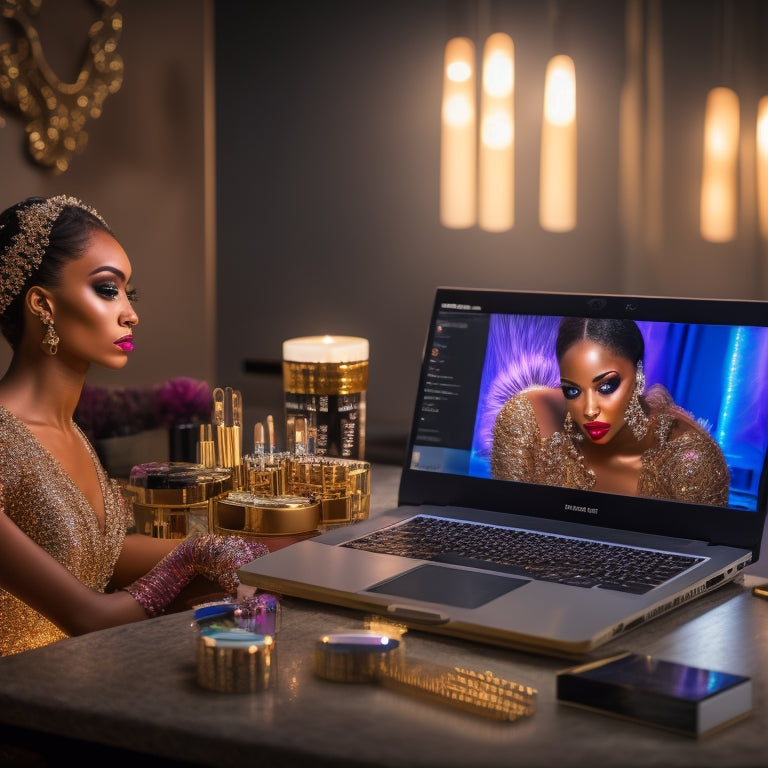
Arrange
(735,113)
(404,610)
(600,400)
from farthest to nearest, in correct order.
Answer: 1. (735,113)
2. (600,400)
3. (404,610)

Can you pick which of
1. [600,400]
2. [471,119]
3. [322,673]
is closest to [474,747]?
[322,673]

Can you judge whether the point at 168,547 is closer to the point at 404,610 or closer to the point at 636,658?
the point at 404,610

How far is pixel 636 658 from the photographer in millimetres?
841

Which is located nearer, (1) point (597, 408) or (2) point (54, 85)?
(1) point (597, 408)

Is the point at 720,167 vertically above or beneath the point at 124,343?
above

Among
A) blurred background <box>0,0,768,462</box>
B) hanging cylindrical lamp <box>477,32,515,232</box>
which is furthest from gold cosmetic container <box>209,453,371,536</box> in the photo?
hanging cylindrical lamp <box>477,32,515,232</box>

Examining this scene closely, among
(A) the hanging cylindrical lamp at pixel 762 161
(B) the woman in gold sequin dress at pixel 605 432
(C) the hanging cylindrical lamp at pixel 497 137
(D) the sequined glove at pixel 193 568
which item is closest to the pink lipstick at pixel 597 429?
(B) the woman in gold sequin dress at pixel 605 432

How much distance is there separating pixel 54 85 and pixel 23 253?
1.71m

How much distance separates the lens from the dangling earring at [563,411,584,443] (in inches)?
49.4

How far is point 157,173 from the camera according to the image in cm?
325

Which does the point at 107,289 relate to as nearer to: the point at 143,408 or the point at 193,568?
the point at 193,568

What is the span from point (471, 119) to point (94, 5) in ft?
5.36

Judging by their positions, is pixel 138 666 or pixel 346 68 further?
pixel 346 68

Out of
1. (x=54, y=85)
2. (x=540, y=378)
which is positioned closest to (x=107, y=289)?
(x=540, y=378)
